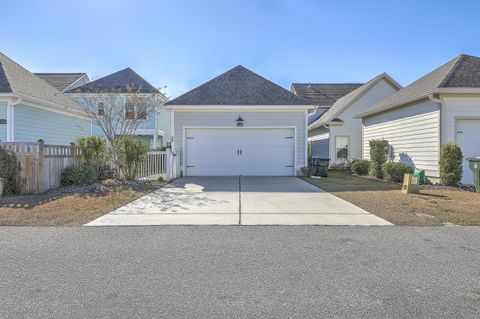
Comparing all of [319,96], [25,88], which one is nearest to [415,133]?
[25,88]

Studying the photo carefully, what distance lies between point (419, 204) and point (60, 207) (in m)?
8.38

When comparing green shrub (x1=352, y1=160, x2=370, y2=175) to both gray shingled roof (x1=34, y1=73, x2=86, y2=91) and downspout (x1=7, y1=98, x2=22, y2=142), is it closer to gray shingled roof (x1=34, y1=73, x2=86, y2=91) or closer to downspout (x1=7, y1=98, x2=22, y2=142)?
downspout (x1=7, y1=98, x2=22, y2=142)

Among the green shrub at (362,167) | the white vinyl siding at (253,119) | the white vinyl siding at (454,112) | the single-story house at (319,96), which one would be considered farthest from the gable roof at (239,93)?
the single-story house at (319,96)

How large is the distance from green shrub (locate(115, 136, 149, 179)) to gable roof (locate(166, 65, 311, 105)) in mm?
3418

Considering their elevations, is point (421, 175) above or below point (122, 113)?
below

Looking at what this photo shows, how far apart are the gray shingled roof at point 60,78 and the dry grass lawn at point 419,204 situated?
73.5ft

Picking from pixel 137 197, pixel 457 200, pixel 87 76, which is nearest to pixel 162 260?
pixel 137 197

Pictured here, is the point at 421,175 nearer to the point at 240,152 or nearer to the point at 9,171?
the point at 240,152

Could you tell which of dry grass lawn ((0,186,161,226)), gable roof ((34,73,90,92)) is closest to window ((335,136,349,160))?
dry grass lawn ((0,186,161,226))

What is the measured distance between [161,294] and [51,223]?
408cm

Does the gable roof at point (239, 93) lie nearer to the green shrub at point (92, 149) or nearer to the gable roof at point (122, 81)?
the green shrub at point (92, 149)

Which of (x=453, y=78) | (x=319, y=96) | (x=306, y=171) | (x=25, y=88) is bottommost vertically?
(x=306, y=171)

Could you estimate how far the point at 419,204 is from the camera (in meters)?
8.45

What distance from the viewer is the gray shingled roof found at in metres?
26.1
